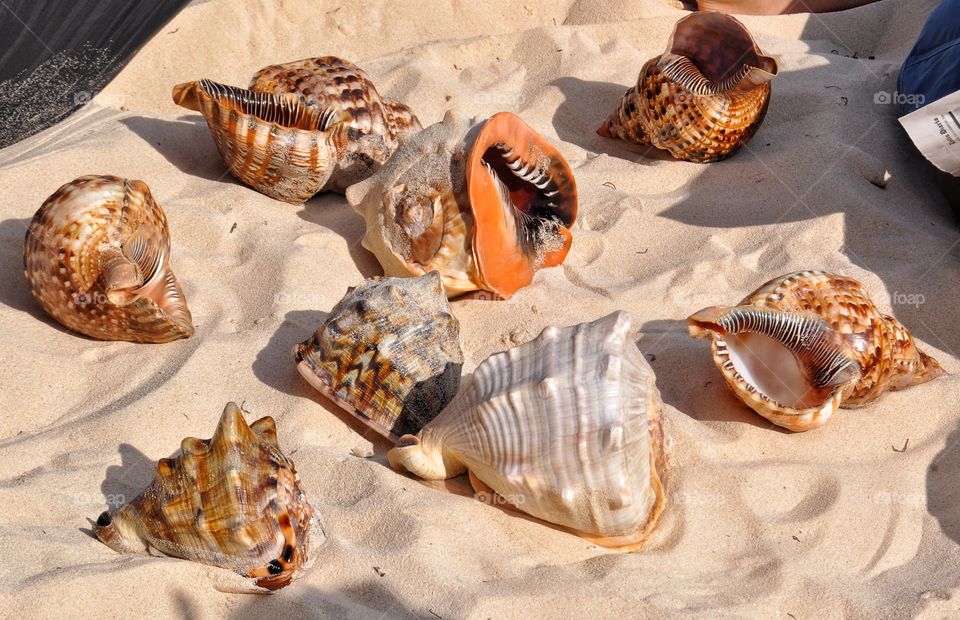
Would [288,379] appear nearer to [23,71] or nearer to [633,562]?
[633,562]

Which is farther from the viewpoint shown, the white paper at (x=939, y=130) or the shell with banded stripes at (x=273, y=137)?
the shell with banded stripes at (x=273, y=137)

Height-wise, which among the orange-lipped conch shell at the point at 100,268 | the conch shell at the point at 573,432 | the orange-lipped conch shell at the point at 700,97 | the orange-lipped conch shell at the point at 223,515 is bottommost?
the orange-lipped conch shell at the point at 700,97

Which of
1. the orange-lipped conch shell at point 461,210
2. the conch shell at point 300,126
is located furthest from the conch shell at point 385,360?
the conch shell at point 300,126

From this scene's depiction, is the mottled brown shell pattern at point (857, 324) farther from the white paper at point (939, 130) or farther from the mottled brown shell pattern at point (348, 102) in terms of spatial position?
the mottled brown shell pattern at point (348, 102)

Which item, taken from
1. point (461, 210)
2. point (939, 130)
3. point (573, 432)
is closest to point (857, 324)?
point (939, 130)

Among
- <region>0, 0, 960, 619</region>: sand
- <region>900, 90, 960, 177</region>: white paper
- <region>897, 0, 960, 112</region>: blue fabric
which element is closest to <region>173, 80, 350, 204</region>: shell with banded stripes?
<region>0, 0, 960, 619</region>: sand

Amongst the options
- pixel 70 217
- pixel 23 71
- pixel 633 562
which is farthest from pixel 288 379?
pixel 23 71

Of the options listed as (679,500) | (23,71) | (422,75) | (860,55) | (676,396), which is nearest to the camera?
(679,500)
